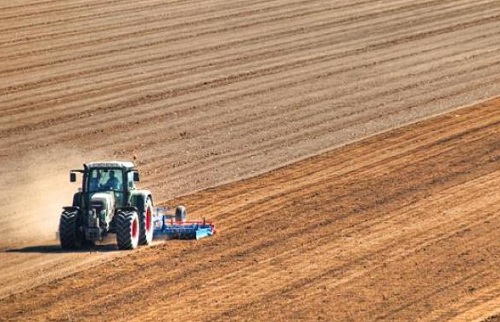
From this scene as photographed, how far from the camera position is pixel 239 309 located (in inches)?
1070

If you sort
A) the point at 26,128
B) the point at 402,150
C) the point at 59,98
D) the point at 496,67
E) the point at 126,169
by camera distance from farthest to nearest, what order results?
the point at 496,67 → the point at 59,98 → the point at 26,128 → the point at 402,150 → the point at 126,169

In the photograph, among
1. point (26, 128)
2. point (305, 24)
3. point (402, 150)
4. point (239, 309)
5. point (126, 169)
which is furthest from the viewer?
point (305, 24)

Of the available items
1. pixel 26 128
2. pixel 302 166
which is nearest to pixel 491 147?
pixel 302 166

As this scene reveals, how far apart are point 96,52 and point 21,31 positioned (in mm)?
3461

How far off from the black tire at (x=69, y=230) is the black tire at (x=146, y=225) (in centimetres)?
137

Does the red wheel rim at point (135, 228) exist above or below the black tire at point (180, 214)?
below

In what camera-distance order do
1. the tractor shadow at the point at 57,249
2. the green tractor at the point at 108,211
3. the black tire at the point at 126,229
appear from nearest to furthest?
the black tire at the point at 126,229 < the green tractor at the point at 108,211 < the tractor shadow at the point at 57,249

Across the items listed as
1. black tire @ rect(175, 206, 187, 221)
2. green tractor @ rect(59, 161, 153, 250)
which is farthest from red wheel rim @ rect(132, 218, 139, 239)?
black tire @ rect(175, 206, 187, 221)

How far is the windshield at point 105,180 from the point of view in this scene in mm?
32250

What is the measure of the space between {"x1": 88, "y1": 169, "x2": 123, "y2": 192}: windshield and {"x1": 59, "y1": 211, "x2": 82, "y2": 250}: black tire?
3.66ft

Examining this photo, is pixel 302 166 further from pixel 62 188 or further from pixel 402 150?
pixel 62 188

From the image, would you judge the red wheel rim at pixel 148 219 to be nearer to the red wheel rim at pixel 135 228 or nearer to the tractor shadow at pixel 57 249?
the red wheel rim at pixel 135 228

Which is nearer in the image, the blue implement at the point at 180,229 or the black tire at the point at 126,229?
the black tire at the point at 126,229

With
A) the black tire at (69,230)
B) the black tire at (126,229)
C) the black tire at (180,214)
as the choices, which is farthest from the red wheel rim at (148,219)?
the black tire at (69,230)
